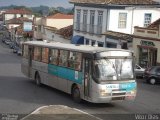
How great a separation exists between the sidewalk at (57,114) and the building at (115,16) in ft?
94.6

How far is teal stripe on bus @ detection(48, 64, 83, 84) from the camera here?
21.3 meters

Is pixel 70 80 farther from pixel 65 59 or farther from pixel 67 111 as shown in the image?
pixel 67 111

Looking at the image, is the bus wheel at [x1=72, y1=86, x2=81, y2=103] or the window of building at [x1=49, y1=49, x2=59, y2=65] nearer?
the bus wheel at [x1=72, y1=86, x2=81, y2=103]

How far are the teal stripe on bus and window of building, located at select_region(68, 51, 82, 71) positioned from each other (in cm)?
25

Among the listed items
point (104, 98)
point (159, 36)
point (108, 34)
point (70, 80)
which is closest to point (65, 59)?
point (70, 80)

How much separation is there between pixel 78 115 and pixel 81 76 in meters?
3.91

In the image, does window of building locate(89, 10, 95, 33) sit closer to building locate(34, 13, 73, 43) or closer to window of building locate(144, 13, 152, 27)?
window of building locate(144, 13, 152, 27)

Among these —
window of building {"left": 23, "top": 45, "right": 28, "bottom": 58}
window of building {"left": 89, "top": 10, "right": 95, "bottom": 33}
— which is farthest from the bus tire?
window of building {"left": 89, "top": 10, "right": 95, "bottom": 33}

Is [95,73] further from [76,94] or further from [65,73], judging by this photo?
[65,73]

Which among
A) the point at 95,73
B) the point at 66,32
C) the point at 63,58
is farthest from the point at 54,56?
the point at 66,32

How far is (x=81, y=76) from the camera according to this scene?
21.0 m

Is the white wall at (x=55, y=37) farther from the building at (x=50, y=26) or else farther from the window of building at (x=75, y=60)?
the window of building at (x=75, y=60)

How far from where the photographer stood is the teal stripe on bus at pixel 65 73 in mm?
21312

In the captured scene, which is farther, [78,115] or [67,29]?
[67,29]
